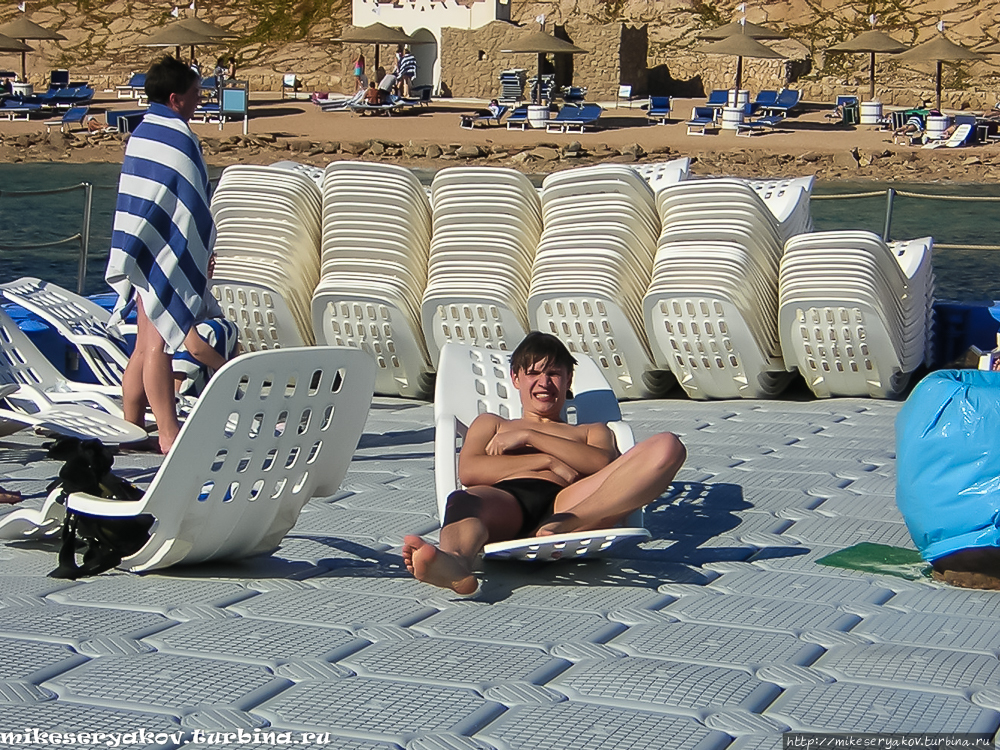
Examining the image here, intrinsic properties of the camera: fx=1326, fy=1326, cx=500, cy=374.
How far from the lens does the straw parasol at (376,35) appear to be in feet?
120

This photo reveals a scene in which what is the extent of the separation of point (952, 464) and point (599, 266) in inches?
134

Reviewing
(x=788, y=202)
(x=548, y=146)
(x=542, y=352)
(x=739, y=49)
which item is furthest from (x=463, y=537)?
(x=739, y=49)

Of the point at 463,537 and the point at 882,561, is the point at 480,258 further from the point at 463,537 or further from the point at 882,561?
the point at 463,537

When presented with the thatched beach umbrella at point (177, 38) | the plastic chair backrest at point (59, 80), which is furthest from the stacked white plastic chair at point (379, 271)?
the plastic chair backrest at point (59, 80)

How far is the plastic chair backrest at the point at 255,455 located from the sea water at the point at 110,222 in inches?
425

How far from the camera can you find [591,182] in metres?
7.07

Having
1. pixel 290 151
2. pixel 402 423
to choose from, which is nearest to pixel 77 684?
pixel 402 423

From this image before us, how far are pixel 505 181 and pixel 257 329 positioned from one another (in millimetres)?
1636

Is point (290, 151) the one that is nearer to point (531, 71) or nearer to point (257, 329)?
point (531, 71)

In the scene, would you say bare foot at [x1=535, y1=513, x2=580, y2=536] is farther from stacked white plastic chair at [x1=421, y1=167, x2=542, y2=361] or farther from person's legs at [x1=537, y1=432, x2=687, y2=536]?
stacked white plastic chair at [x1=421, y1=167, x2=542, y2=361]

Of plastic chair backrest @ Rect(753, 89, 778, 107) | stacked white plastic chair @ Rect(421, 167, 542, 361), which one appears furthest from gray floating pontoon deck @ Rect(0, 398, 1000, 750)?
plastic chair backrest @ Rect(753, 89, 778, 107)

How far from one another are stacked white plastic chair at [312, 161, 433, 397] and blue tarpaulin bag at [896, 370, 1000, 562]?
3770 millimetres

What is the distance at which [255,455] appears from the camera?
3.59 meters

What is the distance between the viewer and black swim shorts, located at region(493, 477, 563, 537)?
3.89m
